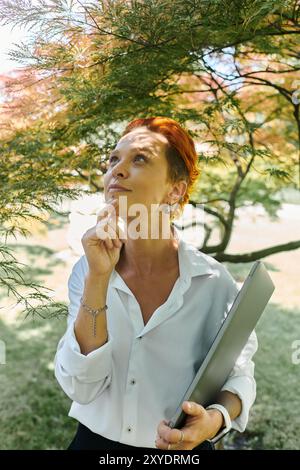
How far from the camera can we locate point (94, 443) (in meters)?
1.43

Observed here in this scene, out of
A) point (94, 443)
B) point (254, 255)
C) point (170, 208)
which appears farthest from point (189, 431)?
point (254, 255)

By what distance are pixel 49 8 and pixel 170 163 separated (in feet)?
2.08

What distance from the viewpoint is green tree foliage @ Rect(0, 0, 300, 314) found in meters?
1.58

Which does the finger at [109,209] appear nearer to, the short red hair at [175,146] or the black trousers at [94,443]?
the short red hair at [175,146]

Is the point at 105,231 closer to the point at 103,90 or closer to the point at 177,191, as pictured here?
the point at 177,191

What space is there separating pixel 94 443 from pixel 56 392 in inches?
122

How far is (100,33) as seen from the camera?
1638 millimetres

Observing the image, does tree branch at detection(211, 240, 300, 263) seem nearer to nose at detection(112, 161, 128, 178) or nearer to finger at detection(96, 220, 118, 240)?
nose at detection(112, 161, 128, 178)

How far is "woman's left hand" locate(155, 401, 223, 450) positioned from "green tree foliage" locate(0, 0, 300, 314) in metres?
0.97

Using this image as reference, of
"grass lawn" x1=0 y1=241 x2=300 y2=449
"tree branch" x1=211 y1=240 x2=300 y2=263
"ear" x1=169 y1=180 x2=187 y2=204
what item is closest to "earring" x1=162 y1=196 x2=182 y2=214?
"ear" x1=169 y1=180 x2=187 y2=204

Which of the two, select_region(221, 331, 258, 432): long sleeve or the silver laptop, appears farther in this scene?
select_region(221, 331, 258, 432): long sleeve

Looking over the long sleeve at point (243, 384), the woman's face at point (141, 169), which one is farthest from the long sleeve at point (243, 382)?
the woman's face at point (141, 169)

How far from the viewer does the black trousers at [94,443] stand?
4.58 ft
